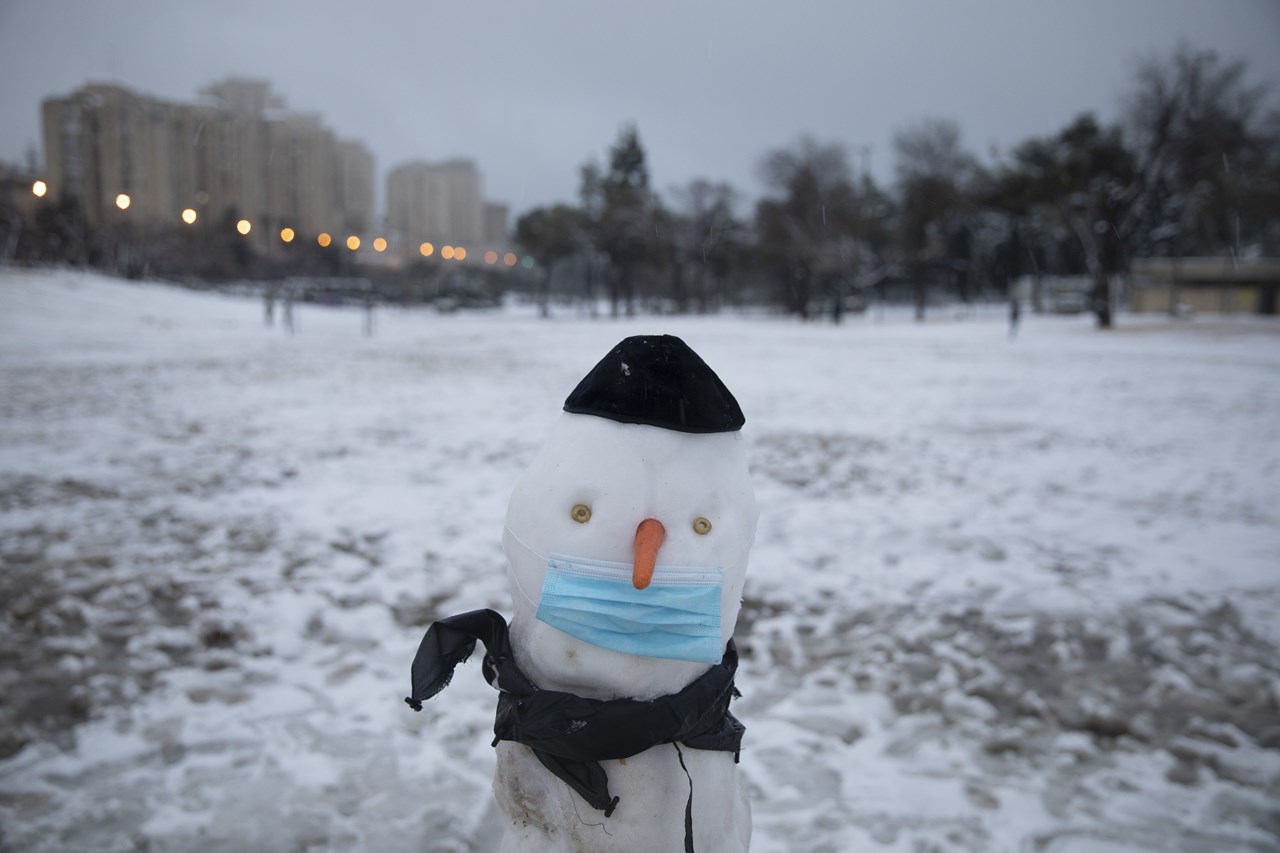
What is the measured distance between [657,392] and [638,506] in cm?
22

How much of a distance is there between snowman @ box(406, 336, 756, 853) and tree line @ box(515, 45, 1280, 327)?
920 centimetres

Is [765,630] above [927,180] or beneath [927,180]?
beneath

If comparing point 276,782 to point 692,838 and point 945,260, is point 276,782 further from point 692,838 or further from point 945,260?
point 945,260

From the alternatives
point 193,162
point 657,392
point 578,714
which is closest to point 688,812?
point 578,714

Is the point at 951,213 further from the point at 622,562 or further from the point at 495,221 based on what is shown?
the point at 495,221

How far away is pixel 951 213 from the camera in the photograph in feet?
124

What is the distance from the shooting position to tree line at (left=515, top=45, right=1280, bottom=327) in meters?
24.6

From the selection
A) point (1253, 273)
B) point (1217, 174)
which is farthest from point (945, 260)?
point (1217, 174)

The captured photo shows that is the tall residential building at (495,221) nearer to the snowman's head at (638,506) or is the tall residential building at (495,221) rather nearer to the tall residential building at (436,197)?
the tall residential building at (436,197)

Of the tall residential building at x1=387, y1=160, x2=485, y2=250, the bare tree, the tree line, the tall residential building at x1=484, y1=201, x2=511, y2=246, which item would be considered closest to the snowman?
the tree line

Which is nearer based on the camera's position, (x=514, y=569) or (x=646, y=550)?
(x=646, y=550)

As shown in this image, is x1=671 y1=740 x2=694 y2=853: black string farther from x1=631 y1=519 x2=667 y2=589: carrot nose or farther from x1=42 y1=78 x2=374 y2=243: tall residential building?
x1=42 y1=78 x2=374 y2=243: tall residential building

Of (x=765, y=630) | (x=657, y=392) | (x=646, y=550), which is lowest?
(x=765, y=630)

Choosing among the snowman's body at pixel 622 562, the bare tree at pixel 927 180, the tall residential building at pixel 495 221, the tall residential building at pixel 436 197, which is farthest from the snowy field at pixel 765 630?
the tall residential building at pixel 495 221
